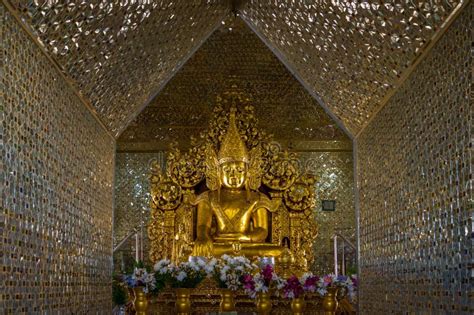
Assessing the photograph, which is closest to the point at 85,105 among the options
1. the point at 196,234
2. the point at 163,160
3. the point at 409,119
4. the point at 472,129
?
the point at 409,119

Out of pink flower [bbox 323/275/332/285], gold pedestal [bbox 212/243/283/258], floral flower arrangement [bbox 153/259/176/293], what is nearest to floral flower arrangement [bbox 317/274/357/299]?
pink flower [bbox 323/275/332/285]

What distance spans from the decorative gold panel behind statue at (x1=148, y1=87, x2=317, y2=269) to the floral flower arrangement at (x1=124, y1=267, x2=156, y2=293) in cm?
375

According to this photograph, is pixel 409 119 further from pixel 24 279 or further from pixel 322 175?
pixel 322 175

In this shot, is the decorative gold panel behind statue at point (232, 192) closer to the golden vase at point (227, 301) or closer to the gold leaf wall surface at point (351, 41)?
the golden vase at point (227, 301)

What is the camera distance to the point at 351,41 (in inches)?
222

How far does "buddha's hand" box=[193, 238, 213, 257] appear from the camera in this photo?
1112 cm

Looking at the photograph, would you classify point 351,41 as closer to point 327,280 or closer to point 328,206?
point 327,280

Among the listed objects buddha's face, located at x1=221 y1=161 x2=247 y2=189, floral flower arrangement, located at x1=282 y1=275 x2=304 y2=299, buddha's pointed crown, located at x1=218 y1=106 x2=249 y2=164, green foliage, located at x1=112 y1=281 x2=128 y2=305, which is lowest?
green foliage, located at x1=112 y1=281 x2=128 y2=305

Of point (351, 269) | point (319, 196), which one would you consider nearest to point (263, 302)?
point (351, 269)

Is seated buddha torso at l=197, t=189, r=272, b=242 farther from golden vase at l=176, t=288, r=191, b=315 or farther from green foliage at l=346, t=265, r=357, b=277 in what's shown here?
golden vase at l=176, t=288, r=191, b=315

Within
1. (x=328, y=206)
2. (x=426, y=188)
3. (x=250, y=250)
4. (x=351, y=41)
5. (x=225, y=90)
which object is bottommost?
(x=250, y=250)

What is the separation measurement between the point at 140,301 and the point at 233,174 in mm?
4212

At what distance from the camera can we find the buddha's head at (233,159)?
1196cm

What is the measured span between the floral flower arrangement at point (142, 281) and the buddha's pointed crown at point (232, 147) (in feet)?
13.9
